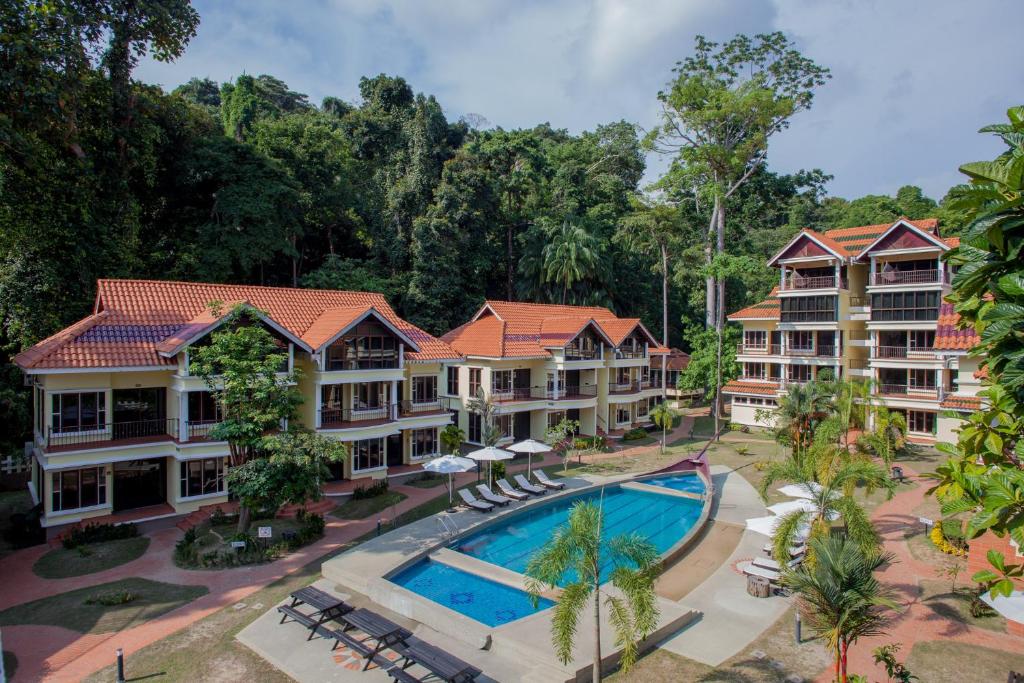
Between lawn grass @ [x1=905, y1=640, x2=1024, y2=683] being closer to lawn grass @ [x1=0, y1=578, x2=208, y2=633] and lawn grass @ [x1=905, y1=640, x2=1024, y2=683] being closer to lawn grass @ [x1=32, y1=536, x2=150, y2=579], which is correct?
lawn grass @ [x1=0, y1=578, x2=208, y2=633]

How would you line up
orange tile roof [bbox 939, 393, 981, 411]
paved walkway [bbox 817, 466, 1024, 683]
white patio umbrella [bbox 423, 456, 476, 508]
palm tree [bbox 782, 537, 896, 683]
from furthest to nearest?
orange tile roof [bbox 939, 393, 981, 411], white patio umbrella [bbox 423, 456, 476, 508], paved walkway [bbox 817, 466, 1024, 683], palm tree [bbox 782, 537, 896, 683]

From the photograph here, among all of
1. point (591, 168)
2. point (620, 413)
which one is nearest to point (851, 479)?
point (620, 413)

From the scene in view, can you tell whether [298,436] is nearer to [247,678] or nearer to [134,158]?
[247,678]

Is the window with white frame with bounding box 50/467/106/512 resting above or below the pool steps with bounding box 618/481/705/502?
above

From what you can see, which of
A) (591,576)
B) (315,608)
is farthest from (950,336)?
(315,608)

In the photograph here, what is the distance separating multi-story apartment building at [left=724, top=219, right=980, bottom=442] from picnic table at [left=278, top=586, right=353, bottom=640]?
2670cm

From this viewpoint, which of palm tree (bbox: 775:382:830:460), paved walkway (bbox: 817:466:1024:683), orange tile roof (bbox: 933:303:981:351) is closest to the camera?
paved walkway (bbox: 817:466:1024:683)

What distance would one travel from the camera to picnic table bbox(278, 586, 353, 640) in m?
14.2

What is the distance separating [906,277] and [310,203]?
36.9m

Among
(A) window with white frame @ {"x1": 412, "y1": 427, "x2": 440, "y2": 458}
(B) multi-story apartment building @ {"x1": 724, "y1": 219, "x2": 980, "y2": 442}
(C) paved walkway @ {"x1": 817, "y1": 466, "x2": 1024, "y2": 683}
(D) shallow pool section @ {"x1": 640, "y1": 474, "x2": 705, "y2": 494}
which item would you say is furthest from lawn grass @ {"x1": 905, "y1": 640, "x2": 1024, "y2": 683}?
(A) window with white frame @ {"x1": 412, "y1": 427, "x2": 440, "y2": 458}

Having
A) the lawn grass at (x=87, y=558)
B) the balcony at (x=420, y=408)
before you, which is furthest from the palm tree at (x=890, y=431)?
the lawn grass at (x=87, y=558)

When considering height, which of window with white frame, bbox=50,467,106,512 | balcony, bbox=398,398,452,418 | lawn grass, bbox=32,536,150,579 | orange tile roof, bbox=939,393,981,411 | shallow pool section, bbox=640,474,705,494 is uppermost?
orange tile roof, bbox=939,393,981,411

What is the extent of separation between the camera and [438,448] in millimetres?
30422

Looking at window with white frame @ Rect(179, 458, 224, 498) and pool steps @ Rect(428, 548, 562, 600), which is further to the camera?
window with white frame @ Rect(179, 458, 224, 498)
